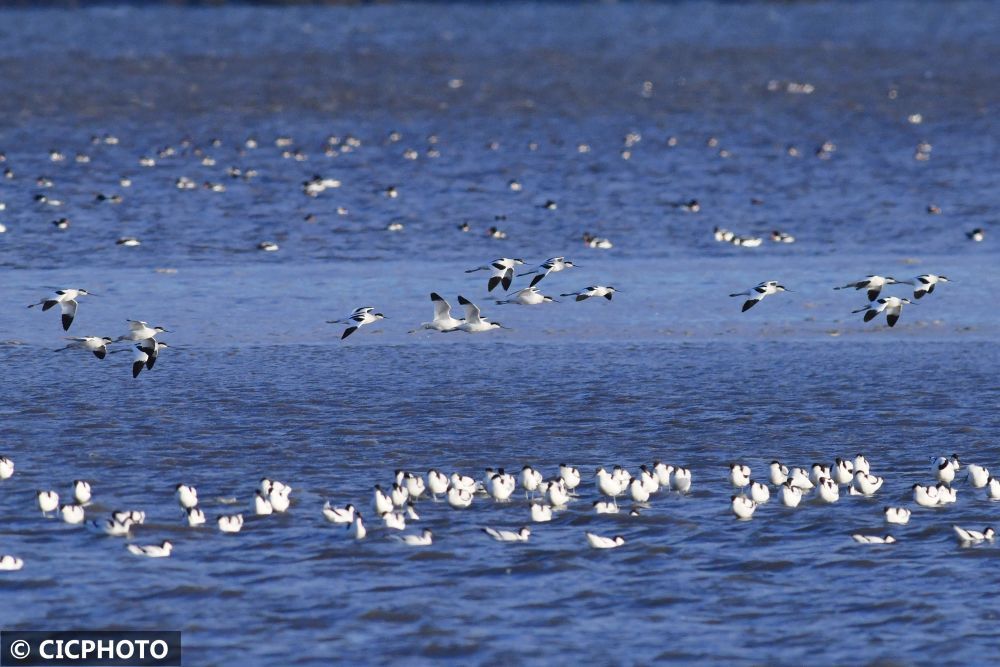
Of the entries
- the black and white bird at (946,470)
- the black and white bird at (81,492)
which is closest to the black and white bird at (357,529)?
the black and white bird at (81,492)

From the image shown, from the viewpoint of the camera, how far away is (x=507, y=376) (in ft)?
72.7

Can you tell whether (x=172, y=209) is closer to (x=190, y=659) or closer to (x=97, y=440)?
(x=97, y=440)

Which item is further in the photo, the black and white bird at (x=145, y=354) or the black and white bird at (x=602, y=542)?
the black and white bird at (x=145, y=354)

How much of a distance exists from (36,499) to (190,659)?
415cm

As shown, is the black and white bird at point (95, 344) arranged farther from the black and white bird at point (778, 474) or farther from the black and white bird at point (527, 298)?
the black and white bird at point (778, 474)

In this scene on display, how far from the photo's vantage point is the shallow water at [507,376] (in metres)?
13.9

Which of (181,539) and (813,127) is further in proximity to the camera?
(813,127)

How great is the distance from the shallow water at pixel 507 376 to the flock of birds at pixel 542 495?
16 cm

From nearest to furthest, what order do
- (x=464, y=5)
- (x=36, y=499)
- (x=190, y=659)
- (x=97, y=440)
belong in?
1. (x=190, y=659)
2. (x=36, y=499)
3. (x=97, y=440)
4. (x=464, y=5)

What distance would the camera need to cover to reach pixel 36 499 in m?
16.5

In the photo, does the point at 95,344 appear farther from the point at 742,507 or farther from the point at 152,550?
the point at 742,507

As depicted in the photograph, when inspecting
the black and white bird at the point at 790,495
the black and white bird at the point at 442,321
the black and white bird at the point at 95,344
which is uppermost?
the black and white bird at the point at 790,495

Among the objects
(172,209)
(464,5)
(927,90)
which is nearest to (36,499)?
(172,209)

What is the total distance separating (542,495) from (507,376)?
556 cm
